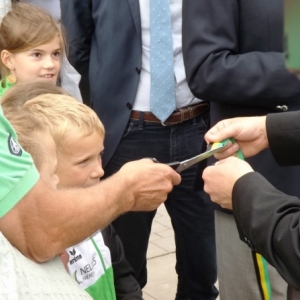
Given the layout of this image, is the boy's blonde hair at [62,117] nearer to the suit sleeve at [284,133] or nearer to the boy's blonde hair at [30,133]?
the boy's blonde hair at [30,133]

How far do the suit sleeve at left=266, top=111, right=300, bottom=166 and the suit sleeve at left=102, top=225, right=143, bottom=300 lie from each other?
2.19 ft

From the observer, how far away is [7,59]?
3590 millimetres

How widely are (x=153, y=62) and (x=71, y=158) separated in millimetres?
1065

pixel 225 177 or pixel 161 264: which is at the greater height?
pixel 225 177

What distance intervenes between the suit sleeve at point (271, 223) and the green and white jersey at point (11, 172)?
0.69m

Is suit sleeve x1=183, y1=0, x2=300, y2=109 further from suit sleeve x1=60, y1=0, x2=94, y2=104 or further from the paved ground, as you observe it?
the paved ground

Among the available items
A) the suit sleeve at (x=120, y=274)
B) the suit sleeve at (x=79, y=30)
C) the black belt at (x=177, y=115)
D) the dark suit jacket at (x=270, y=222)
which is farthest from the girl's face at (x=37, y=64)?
the dark suit jacket at (x=270, y=222)

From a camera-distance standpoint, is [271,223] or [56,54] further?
[56,54]

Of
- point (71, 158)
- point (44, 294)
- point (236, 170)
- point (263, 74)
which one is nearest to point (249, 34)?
point (263, 74)

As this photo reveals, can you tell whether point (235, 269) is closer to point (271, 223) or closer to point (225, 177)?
point (225, 177)

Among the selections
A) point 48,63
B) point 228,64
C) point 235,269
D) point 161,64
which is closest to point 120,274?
point 235,269

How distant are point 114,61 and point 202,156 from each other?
1169mm

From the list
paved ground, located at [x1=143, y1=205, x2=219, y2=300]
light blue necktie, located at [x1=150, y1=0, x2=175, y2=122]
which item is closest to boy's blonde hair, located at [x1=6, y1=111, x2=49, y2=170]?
light blue necktie, located at [x1=150, y1=0, x2=175, y2=122]

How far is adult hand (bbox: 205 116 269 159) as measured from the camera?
2.42m
